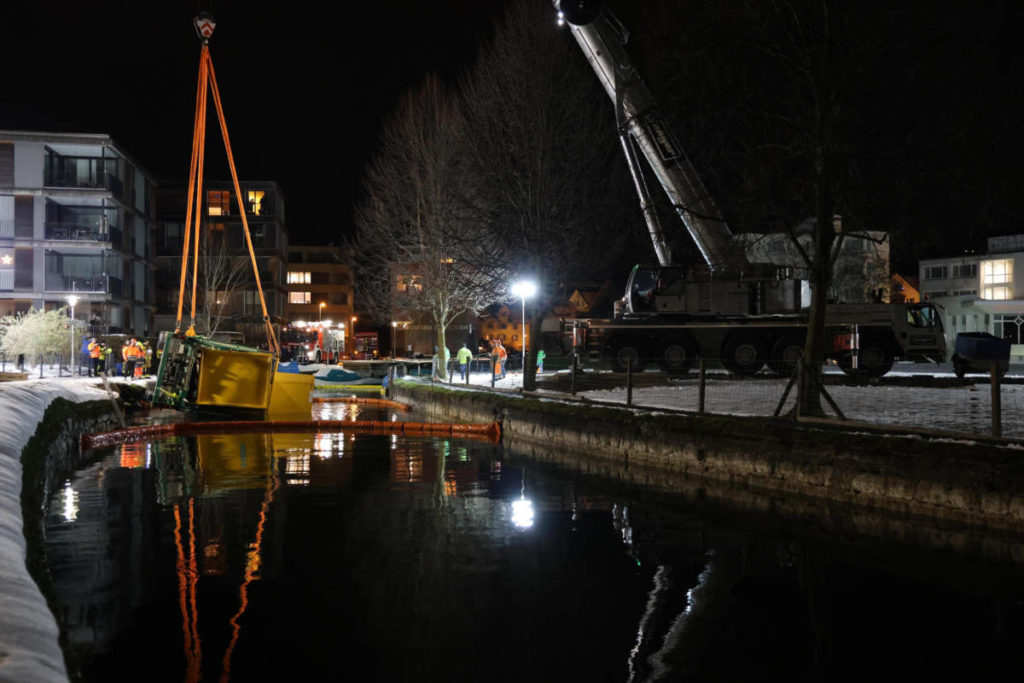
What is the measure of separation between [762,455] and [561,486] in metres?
2.79

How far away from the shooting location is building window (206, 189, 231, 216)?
65.8 m

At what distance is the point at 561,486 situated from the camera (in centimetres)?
1209

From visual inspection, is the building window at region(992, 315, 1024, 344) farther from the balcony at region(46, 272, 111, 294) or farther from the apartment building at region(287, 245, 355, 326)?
the apartment building at region(287, 245, 355, 326)

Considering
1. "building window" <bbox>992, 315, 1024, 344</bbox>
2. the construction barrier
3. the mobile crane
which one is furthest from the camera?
"building window" <bbox>992, 315, 1024, 344</bbox>

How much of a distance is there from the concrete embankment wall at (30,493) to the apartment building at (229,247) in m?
43.2

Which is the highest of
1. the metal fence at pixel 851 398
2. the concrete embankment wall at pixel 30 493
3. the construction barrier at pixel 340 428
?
the metal fence at pixel 851 398

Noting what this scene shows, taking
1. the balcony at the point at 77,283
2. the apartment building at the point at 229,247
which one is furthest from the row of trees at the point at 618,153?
the apartment building at the point at 229,247

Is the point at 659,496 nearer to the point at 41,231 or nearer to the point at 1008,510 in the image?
the point at 1008,510

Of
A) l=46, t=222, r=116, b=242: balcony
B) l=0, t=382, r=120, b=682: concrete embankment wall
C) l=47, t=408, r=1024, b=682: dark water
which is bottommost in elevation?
l=47, t=408, r=1024, b=682: dark water

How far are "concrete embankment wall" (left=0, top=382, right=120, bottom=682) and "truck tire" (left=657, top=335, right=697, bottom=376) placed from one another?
14.0 meters

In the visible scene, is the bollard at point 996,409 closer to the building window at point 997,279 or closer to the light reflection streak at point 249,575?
the light reflection streak at point 249,575

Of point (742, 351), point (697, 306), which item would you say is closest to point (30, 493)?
point (697, 306)

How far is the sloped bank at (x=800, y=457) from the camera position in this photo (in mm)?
9359

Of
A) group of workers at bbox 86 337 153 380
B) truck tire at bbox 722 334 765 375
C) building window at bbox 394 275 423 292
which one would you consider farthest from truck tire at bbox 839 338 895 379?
group of workers at bbox 86 337 153 380
